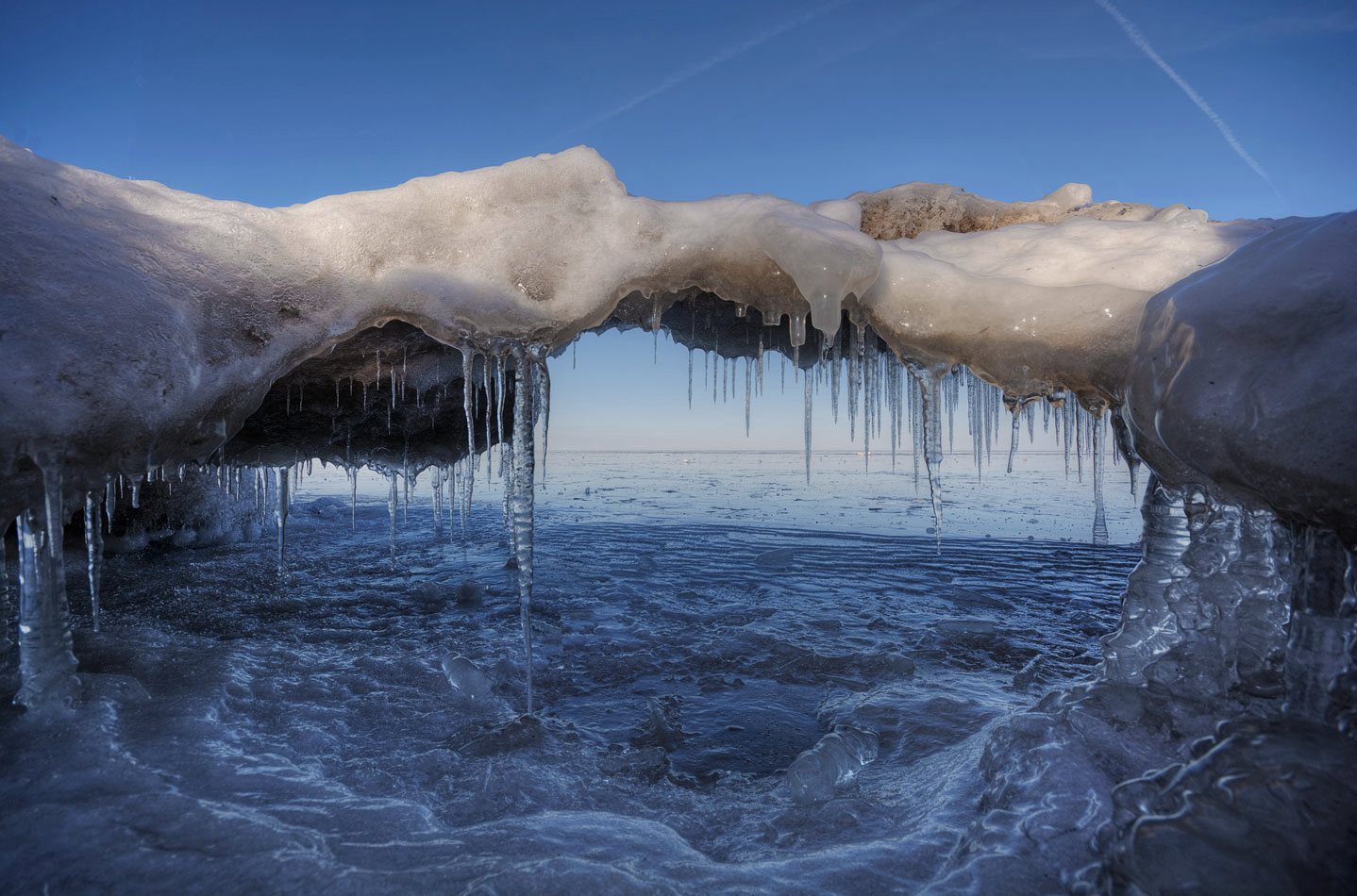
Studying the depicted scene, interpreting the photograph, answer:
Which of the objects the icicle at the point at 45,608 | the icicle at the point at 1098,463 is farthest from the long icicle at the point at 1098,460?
the icicle at the point at 45,608

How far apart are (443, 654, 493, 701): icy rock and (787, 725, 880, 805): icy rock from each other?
2124mm

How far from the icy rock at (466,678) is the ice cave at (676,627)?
0.02 m

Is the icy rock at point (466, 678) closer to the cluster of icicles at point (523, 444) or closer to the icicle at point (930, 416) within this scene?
the cluster of icicles at point (523, 444)

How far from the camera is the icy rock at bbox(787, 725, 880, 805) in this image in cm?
262

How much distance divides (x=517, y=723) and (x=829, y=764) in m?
1.79

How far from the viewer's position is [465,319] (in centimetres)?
328

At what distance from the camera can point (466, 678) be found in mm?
3879

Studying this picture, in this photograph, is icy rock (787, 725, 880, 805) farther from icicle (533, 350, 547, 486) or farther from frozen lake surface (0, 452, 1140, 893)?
icicle (533, 350, 547, 486)

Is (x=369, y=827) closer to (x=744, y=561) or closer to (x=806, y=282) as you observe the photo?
(x=806, y=282)

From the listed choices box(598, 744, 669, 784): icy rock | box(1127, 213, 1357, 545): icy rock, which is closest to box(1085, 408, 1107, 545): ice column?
box(1127, 213, 1357, 545): icy rock

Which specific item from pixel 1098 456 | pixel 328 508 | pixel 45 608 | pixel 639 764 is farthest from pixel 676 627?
pixel 328 508

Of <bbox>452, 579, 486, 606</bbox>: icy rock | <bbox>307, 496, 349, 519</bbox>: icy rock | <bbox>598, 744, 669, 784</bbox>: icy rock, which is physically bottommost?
<bbox>307, 496, 349, 519</bbox>: icy rock

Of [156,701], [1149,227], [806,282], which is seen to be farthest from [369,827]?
[1149,227]

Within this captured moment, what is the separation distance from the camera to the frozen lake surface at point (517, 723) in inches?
77.6
